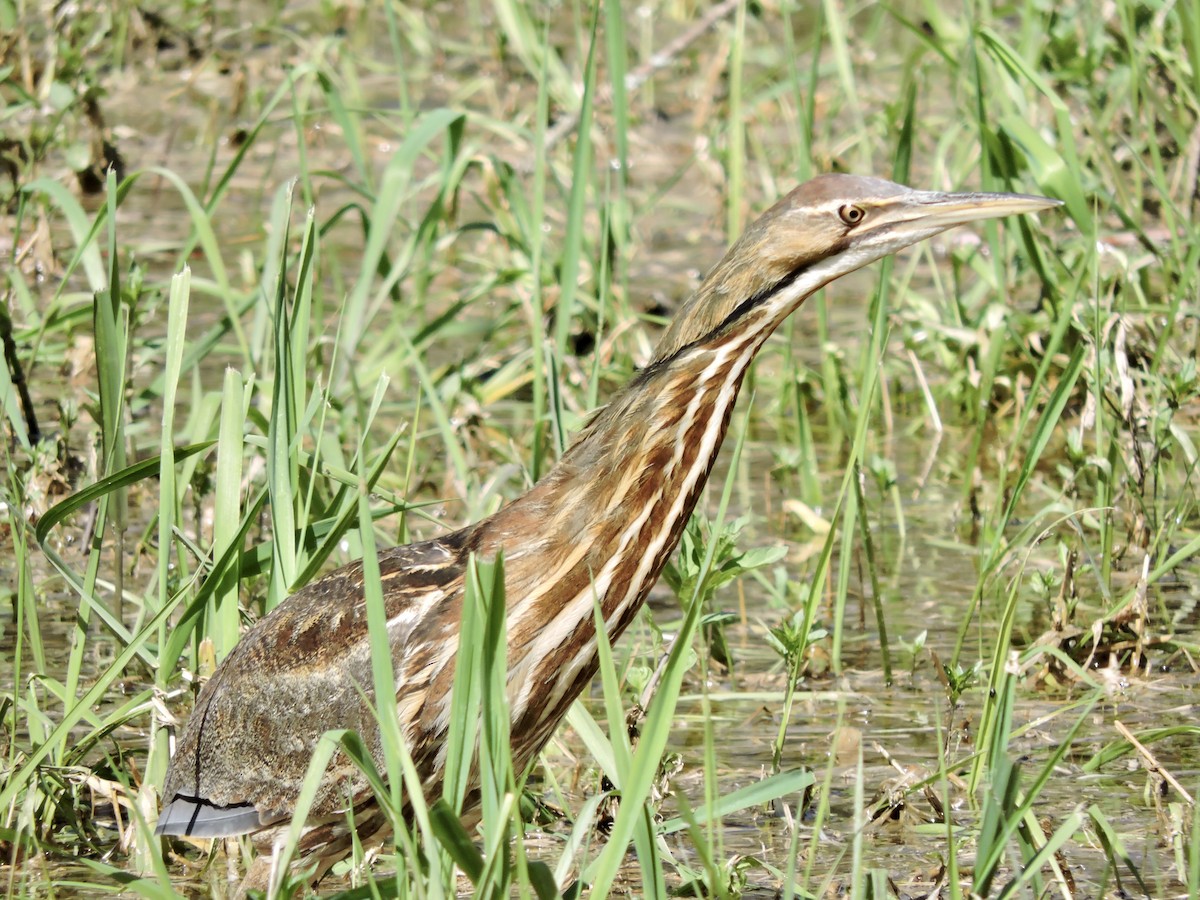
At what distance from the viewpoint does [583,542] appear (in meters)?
3.06

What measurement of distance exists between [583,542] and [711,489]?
7.02 ft

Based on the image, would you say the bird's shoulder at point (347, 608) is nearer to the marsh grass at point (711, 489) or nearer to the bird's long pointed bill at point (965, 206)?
the marsh grass at point (711, 489)

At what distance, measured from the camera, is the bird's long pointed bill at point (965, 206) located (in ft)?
10.0

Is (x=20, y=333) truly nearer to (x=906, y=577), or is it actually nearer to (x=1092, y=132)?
(x=906, y=577)

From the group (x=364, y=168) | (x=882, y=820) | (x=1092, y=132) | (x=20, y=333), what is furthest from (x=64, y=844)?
(x=1092, y=132)

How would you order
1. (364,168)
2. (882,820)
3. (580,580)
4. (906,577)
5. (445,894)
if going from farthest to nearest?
1. (364,168)
2. (906,577)
3. (882,820)
4. (580,580)
5. (445,894)

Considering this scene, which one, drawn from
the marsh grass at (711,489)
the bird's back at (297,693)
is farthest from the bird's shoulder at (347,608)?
the marsh grass at (711,489)

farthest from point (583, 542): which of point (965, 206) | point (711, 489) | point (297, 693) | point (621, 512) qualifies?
point (711, 489)

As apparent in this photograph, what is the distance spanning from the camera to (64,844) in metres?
3.37

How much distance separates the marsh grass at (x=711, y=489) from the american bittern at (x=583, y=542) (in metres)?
0.11

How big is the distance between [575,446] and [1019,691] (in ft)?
4.51

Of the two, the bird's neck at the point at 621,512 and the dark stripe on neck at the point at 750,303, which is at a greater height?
the dark stripe on neck at the point at 750,303

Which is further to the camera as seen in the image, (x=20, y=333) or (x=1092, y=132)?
(x=1092, y=132)

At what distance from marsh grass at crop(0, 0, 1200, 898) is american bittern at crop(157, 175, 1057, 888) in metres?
0.11
